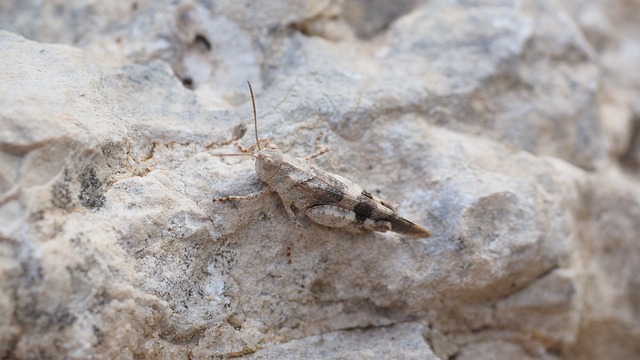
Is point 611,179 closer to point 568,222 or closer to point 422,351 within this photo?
point 568,222

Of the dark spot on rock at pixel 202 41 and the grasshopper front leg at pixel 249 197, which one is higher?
the dark spot on rock at pixel 202 41

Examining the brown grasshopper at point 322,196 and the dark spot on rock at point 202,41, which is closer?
the brown grasshopper at point 322,196

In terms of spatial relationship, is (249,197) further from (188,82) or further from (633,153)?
(633,153)

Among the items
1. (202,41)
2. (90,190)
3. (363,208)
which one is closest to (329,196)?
(363,208)

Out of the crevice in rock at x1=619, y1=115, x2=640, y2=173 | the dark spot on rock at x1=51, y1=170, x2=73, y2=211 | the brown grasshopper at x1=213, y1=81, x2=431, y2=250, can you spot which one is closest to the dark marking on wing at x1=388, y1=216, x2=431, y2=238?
the brown grasshopper at x1=213, y1=81, x2=431, y2=250

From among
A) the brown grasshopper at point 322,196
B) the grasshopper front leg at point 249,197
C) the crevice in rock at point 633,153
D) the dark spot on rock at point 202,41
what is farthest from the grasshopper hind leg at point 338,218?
the crevice in rock at point 633,153

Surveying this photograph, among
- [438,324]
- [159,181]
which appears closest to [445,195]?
[438,324]

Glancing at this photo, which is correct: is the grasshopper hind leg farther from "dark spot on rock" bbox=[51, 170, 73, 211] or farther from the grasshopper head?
"dark spot on rock" bbox=[51, 170, 73, 211]

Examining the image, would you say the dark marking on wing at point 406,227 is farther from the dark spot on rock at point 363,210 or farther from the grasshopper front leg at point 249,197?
the grasshopper front leg at point 249,197
